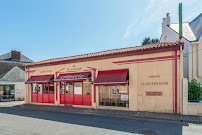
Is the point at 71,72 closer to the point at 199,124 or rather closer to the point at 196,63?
the point at 199,124

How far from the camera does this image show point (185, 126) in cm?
677

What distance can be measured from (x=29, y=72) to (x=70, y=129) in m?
11.8

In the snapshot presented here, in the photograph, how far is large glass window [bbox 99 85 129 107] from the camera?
35.1 ft

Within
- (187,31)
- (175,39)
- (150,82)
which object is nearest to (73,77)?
(150,82)

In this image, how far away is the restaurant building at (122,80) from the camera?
9.29 m

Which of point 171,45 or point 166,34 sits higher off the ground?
point 166,34

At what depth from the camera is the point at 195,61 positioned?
12.6 meters

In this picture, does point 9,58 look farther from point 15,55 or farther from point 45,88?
point 45,88

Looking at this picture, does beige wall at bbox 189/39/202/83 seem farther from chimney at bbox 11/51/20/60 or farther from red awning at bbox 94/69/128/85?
chimney at bbox 11/51/20/60

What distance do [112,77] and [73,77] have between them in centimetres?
369

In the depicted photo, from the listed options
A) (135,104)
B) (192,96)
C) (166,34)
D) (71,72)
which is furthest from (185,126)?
(166,34)

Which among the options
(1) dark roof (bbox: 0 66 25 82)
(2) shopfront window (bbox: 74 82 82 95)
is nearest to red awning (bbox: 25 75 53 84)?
(2) shopfront window (bbox: 74 82 82 95)

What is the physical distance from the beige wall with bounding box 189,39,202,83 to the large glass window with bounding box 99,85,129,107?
6517 millimetres

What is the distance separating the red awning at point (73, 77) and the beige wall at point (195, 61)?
922 cm
